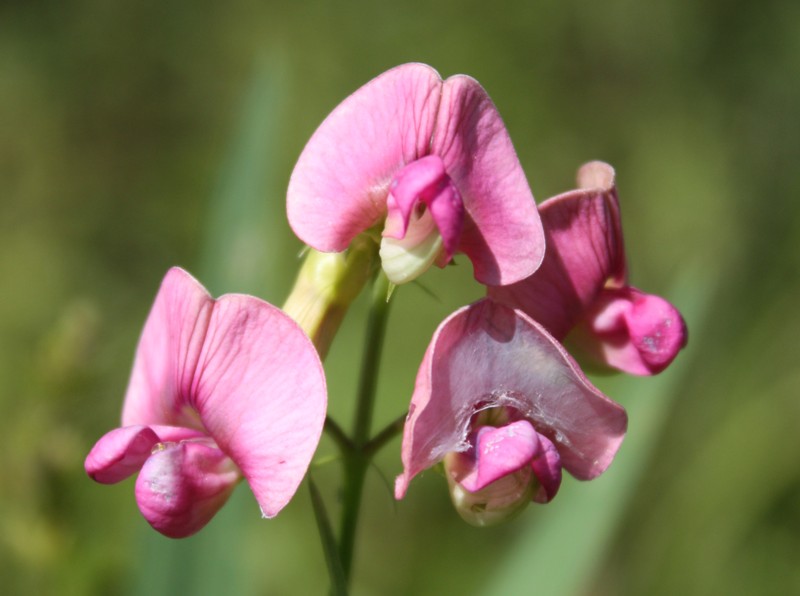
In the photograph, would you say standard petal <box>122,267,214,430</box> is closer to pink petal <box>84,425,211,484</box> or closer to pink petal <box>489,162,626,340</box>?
pink petal <box>84,425,211,484</box>

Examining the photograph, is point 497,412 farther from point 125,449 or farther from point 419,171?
point 125,449

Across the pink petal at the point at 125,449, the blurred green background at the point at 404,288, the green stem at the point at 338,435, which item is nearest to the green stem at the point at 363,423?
the green stem at the point at 338,435

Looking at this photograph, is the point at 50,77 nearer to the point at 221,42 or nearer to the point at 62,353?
the point at 221,42

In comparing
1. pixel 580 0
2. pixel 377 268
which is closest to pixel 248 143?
pixel 377 268

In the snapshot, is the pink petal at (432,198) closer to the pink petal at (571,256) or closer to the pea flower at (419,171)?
the pea flower at (419,171)

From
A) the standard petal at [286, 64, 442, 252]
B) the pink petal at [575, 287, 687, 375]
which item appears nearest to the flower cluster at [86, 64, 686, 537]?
the standard petal at [286, 64, 442, 252]

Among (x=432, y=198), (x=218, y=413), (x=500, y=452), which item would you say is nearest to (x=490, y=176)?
(x=432, y=198)
